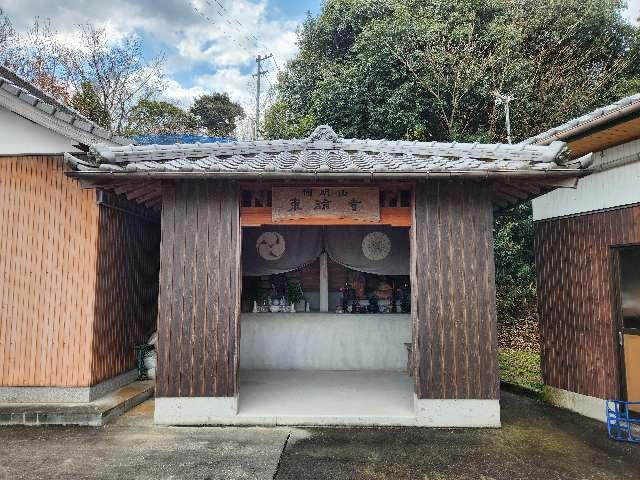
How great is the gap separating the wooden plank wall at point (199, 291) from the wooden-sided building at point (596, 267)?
4517 mm

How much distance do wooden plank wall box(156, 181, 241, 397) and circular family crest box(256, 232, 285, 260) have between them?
2.53 meters

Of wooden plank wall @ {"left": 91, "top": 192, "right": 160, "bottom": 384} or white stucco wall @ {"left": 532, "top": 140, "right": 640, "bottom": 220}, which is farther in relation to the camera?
wooden plank wall @ {"left": 91, "top": 192, "right": 160, "bottom": 384}

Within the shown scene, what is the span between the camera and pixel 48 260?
6090mm

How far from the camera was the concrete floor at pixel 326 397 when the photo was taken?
5.57 metres

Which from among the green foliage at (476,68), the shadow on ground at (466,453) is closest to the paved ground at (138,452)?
the shadow on ground at (466,453)

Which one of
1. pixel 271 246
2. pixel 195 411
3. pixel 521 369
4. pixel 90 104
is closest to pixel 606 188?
pixel 521 369

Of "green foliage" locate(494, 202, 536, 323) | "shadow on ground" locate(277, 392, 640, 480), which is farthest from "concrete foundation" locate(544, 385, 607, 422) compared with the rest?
"green foliage" locate(494, 202, 536, 323)

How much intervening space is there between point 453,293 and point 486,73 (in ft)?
35.6

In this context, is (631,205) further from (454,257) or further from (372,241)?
(372,241)

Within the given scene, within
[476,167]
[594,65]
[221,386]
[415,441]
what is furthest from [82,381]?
[594,65]

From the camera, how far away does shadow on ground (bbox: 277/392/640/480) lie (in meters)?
4.19

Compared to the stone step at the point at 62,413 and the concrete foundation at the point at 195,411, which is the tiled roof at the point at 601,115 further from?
the stone step at the point at 62,413

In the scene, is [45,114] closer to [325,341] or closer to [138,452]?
[138,452]

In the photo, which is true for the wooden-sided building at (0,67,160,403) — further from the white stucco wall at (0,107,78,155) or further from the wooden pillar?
the wooden pillar
